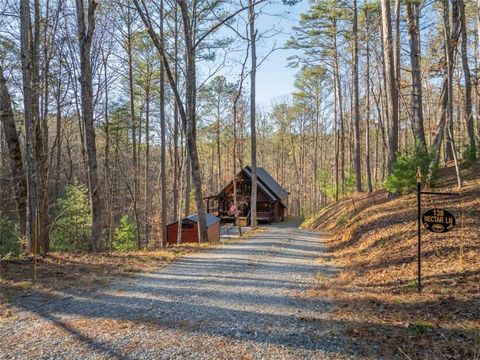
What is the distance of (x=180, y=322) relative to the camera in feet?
14.4

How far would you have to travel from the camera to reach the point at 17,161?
9828 millimetres

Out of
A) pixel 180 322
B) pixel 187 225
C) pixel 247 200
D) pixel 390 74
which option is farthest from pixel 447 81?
pixel 247 200

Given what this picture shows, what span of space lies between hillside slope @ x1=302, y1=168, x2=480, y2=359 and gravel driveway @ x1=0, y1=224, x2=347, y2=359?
45cm

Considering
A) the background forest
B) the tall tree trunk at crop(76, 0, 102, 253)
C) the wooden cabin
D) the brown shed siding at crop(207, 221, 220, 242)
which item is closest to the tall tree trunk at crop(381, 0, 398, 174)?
the background forest

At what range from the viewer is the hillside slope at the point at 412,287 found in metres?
3.70

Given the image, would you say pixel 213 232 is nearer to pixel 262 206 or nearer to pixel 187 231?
pixel 187 231

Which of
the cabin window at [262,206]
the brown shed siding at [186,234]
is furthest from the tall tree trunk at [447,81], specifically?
the cabin window at [262,206]

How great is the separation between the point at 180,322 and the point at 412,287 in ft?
12.0

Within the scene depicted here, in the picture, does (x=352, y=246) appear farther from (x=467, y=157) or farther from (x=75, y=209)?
(x=75, y=209)

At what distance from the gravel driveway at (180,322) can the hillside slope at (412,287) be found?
0.45 metres

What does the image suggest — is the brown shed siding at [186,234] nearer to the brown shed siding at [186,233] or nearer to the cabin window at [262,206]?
the brown shed siding at [186,233]

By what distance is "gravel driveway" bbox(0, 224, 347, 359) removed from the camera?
357 cm

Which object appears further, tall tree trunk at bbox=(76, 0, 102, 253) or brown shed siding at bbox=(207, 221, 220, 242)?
brown shed siding at bbox=(207, 221, 220, 242)

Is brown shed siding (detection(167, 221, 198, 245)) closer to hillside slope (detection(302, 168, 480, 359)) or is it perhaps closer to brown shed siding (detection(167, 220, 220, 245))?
brown shed siding (detection(167, 220, 220, 245))
